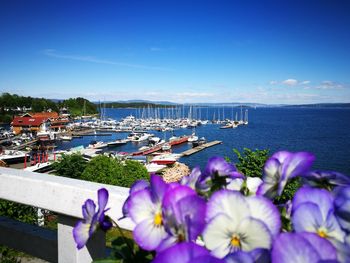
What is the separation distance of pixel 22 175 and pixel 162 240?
1.51m

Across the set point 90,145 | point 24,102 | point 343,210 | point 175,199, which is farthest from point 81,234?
point 24,102

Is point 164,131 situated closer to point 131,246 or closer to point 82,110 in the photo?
point 82,110

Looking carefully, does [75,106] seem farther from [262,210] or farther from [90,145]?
[262,210]

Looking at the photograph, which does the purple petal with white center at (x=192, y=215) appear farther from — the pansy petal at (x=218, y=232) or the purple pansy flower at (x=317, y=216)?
the purple pansy flower at (x=317, y=216)

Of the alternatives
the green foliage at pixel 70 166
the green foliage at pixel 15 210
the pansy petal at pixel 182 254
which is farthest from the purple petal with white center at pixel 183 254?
the green foliage at pixel 70 166

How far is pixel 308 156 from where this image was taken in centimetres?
53

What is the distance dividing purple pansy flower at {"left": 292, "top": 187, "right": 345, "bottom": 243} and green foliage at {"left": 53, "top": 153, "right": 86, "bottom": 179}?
30203mm

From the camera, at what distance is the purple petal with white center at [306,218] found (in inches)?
18.6

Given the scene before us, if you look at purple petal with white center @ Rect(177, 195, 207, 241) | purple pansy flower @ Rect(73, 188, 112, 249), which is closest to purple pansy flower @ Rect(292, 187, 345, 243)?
purple petal with white center @ Rect(177, 195, 207, 241)

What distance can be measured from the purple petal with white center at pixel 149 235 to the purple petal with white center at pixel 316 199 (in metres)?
0.22

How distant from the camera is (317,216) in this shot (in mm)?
479

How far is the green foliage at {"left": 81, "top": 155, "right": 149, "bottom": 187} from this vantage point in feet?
82.8

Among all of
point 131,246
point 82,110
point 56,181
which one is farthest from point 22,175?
point 82,110

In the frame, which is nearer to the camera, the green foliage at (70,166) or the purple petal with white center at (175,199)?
the purple petal with white center at (175,199)
